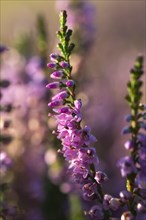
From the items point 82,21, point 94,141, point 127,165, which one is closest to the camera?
point 127,165

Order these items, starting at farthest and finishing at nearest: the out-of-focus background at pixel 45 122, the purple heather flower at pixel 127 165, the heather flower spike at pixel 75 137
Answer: the out-of-focus background at pixel 45 122 → the heather flower spike at pixel 75 137 → the purple heather flower at pixel 127 165

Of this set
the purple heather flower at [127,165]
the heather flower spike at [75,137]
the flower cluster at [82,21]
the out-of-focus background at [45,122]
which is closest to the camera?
the purple heather flower at [127,165]

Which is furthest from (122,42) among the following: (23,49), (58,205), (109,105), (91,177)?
(91,177)

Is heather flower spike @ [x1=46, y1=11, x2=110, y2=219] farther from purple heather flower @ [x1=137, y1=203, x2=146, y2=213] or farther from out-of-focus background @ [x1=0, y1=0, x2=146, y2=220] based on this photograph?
out-of-focus background @ [x1=0, y1=0, x2=146, y2=220]

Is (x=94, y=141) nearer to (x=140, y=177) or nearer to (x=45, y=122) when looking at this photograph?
(x=140, y=177)

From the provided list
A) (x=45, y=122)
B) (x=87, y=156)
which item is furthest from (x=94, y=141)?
(x=45, y=122)

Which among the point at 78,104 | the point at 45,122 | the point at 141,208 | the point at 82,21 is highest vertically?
→ the point at 82,21

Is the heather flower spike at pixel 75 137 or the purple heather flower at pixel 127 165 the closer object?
the purple heather flower at pixel 127 165

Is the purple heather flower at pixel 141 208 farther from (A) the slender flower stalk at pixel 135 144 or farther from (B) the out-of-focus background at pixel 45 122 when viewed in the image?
(B) the out-of-focus background at pixel 45 122

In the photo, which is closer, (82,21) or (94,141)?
(94,141)

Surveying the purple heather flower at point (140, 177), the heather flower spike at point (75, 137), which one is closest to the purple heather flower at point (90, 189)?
the heather flower spike at point (75, 137)

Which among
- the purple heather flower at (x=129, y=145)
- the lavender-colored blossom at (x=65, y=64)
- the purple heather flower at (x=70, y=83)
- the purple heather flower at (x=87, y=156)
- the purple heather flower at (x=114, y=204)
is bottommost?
the purple heather flower at (x=114, y=204)
